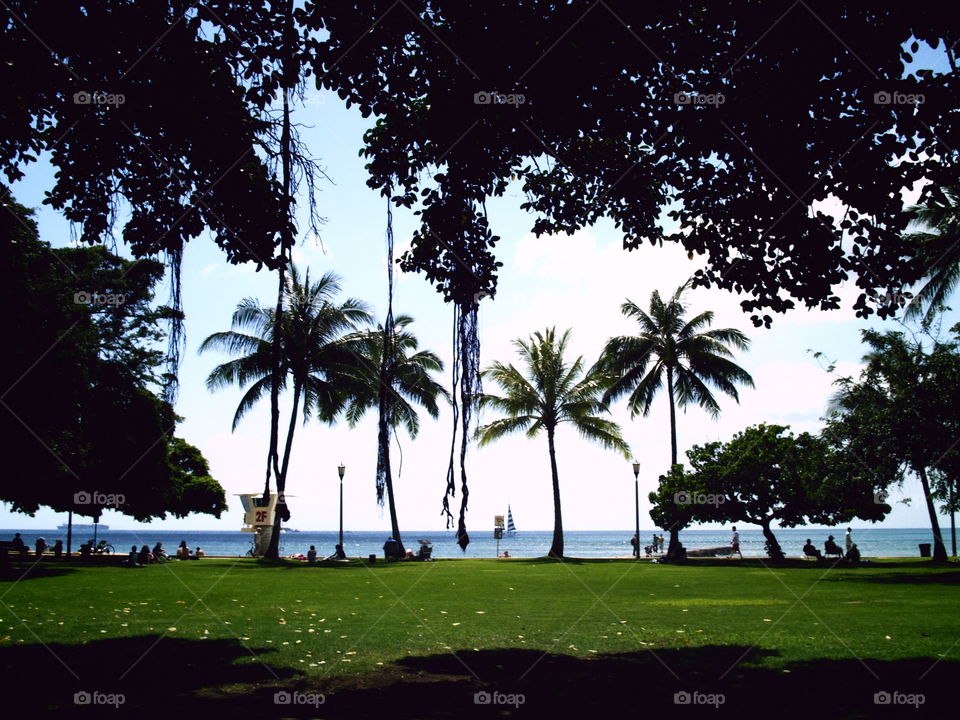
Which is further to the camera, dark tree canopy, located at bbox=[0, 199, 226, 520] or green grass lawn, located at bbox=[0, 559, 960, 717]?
dark tree canopy, located at bbox=[0, 199, 226, 520]

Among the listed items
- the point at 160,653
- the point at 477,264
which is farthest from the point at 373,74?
the point at 160,653

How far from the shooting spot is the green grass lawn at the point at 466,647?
256 inches

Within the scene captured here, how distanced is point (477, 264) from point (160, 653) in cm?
534

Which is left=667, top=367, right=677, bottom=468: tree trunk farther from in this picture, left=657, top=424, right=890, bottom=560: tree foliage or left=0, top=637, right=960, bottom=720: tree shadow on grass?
left=0, top=637, right=960, bottom=720: tree shadow on grass

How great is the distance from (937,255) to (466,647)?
21.7 m

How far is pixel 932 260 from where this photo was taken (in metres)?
23.8

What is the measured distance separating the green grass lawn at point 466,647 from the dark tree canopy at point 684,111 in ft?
12.2

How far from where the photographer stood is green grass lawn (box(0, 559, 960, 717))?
6500 millimetres

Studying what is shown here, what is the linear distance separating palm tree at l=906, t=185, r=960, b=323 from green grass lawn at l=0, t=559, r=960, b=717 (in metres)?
12.3

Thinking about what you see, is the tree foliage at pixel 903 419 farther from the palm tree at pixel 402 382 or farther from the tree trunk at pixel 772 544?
the palm tree at pixel 402 382

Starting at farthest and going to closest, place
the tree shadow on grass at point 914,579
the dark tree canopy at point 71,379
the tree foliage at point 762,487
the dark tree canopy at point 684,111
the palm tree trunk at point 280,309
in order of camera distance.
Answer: the tree foliage at point 762,487
the tree shadow on grass at point 914,579
the dark tree canopy at point 71,379
the dark tree canopy at point 684,111
the palm tree trunk at point 280,309

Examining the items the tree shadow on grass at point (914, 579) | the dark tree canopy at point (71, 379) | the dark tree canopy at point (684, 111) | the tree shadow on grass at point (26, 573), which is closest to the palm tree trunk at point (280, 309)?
the dark tree canopy at point (684, 111)

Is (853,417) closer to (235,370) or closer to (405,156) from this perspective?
(405,156)

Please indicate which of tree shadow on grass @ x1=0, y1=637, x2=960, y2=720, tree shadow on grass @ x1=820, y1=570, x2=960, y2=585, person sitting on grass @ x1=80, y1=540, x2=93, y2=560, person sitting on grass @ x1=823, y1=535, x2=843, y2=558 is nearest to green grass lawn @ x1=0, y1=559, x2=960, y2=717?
tree shadow on grass @ x1=0, y1=637, x2=960, y2=720
